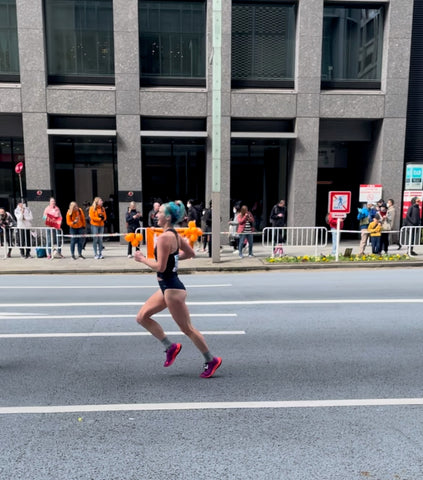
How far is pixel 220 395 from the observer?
455cm

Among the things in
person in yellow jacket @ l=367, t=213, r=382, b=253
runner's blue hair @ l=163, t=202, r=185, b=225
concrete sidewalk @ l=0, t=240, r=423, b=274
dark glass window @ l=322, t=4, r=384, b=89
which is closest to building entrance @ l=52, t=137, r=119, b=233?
concrete sidewalk @ l=0, t=240, r=423, b=274

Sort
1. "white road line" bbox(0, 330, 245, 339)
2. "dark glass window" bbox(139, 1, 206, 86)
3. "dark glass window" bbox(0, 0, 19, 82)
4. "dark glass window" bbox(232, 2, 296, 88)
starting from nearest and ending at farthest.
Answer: "white road line" bbox(0, 330, 245, 339)
"dark glass window" bbox(0, 0, 19, 82)
"dark glass window" bbox(139, 1, 206, 86)
"dark glass window" bbox(232, 2, 296, 88)

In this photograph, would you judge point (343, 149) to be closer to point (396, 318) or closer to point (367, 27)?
point (367, 27)

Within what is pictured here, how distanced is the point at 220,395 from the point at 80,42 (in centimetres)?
1709

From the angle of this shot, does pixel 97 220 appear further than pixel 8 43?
No

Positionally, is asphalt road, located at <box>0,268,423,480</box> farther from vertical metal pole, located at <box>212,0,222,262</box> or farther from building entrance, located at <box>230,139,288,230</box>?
building entrance, located at <box>230,139,288,230</box>

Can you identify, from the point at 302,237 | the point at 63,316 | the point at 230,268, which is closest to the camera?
the point at 63,316

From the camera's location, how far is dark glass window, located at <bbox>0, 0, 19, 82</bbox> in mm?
16984

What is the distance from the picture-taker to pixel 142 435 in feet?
12.3

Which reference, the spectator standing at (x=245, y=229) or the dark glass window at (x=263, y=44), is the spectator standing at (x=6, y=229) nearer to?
the spectator standing at (x=245, y=229)

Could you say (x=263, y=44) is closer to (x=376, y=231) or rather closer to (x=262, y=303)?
(x=376, y=231)

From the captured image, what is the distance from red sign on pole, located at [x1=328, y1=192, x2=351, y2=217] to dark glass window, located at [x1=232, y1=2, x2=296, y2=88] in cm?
645

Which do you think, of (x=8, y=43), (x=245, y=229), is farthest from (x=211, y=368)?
(x=8, y=43)

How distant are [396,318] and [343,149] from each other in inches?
557
